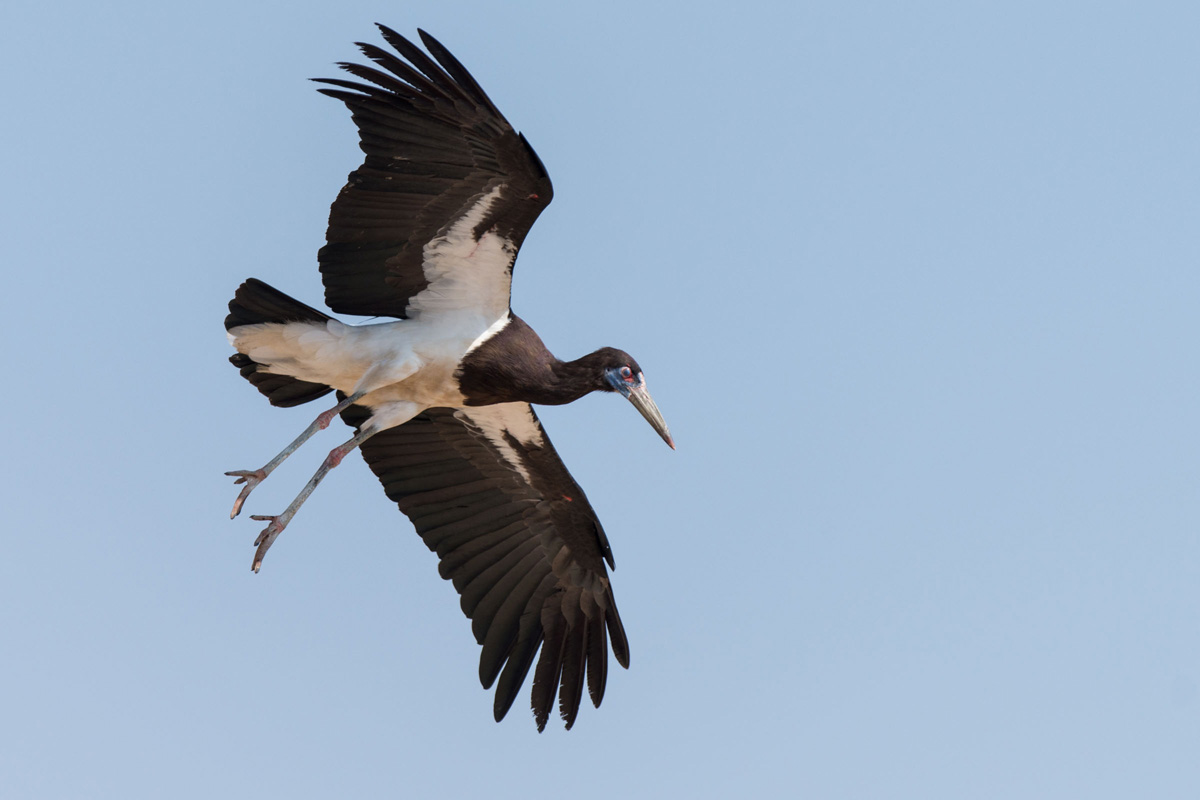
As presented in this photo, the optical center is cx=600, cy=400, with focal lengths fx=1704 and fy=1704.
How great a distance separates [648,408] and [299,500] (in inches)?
96.4

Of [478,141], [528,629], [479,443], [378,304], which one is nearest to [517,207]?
[478,141]

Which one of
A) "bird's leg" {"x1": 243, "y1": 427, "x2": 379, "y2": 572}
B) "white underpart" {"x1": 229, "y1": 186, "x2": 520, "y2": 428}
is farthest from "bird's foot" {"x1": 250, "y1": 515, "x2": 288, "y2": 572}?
"white underpart" {"x1": 229, "y1": 186, "x2": 520, "y2": 428}

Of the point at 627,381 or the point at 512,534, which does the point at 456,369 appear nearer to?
the point at 627,381

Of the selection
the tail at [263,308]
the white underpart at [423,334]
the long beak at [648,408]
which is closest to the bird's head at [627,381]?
the long beak at [648,408]

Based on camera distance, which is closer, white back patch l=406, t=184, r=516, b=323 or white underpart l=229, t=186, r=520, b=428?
white back patch l=406, t=184, r=516, b=323

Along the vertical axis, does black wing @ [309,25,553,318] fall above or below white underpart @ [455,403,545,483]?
above

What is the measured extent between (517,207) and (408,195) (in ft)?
2.24

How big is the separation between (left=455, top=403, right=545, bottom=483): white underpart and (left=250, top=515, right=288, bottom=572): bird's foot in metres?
1.82

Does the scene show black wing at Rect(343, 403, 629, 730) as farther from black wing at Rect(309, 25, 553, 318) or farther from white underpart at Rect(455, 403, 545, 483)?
black wing at Rect(309, 25, 553, 318)

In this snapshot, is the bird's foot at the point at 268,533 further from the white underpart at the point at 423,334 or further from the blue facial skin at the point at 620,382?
the blue facial skin at the point at 620,382

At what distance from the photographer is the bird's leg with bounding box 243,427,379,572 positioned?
1060 centimetres

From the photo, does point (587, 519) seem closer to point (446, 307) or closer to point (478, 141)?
point (446, 307)

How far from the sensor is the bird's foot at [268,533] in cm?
1057

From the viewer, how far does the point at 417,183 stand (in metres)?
→ 10.5
